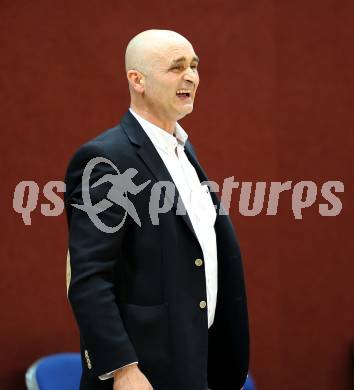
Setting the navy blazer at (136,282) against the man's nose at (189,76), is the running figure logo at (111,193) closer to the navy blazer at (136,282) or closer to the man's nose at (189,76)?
the navy blazer at (136,282)

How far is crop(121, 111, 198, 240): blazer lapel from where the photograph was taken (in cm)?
205

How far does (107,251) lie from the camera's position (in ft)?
6.31

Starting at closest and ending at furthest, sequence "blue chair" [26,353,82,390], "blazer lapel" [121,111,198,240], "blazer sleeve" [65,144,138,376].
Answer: "blazer sleeve" [65,144,138,376] < "blazer lapel" [121,111,198,240] < "blue chair" [26,353,82,390]

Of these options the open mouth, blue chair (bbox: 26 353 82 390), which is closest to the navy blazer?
the open mouth

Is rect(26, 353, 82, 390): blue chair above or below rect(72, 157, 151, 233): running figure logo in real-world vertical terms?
below

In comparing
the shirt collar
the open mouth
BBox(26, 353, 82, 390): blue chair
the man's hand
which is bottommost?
BBox(26, 353, 82, 390): blue chair


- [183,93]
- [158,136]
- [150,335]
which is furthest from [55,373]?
[183,93]

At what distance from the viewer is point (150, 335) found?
1.98 m

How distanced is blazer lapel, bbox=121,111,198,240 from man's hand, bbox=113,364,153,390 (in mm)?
370

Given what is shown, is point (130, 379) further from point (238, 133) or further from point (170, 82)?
point (238, 133)

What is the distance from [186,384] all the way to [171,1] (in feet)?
6.06

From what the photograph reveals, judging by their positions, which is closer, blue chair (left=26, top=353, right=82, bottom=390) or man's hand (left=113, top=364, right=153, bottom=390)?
man's hand (left=113, top=364, right=153, bottom=390)

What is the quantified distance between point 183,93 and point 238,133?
1.42m

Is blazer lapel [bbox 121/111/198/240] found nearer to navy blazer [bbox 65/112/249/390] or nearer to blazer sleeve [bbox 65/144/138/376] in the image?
navy blazer [bbox 65/112/249/390]
